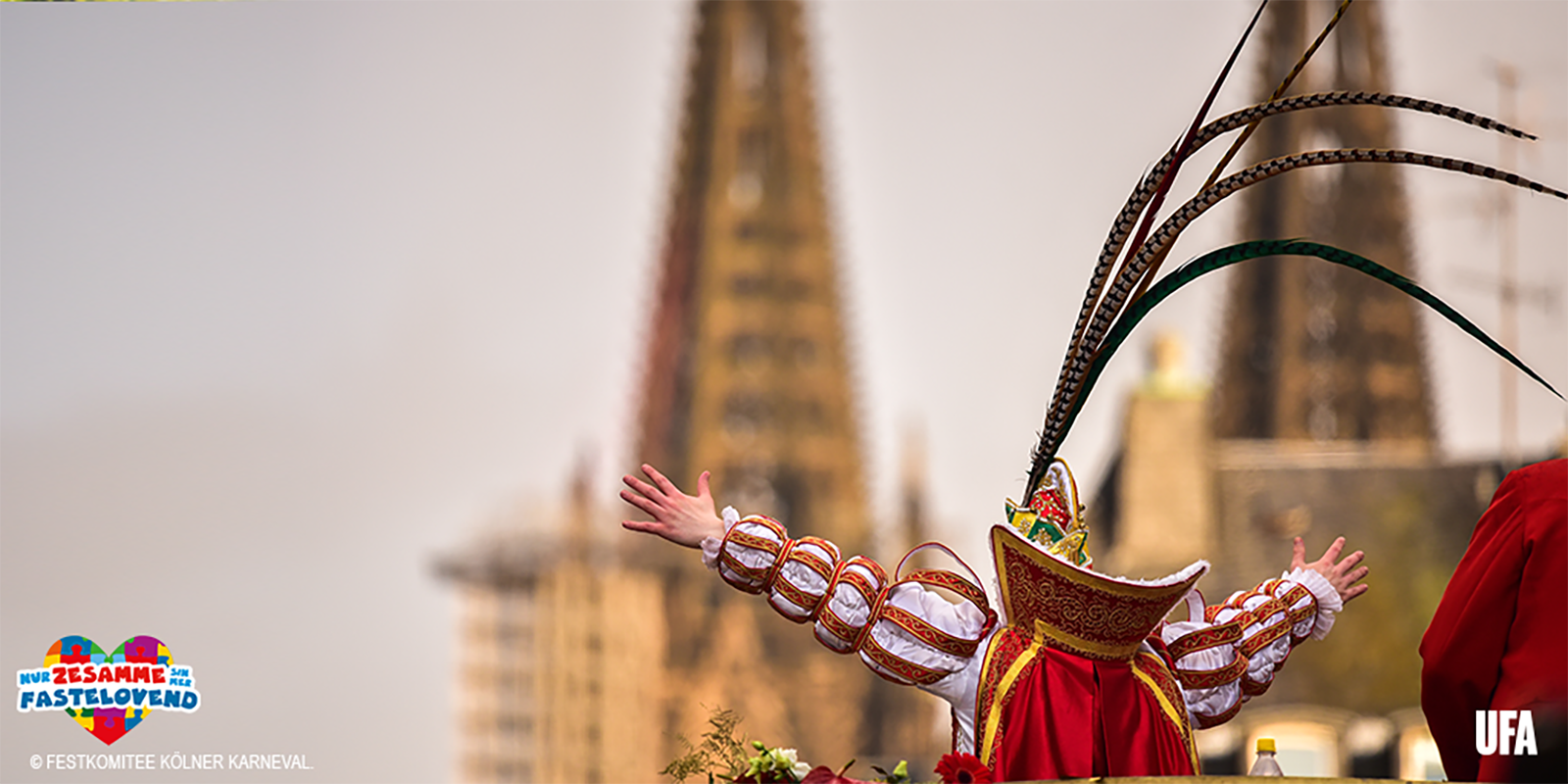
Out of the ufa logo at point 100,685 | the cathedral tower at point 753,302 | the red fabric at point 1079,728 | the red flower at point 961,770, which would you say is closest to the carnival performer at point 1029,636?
the red fabric at point 1079,728

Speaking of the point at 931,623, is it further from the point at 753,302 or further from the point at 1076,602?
the point at 753,302

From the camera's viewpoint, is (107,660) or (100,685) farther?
(107,660)

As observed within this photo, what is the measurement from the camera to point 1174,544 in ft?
119

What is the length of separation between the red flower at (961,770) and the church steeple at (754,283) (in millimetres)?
37852

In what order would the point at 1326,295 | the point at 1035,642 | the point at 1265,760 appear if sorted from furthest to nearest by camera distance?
the point at 1326,295 → the point at 1035,642 → the point at 1265,760

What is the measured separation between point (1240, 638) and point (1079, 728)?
783 mm

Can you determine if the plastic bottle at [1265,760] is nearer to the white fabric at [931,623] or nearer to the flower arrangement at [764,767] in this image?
the white fabric at [931,623]

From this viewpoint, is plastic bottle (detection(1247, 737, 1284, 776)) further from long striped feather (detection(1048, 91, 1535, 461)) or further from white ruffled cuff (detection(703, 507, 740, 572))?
white ruffled cuff (detection(703, 507, 740, 572))

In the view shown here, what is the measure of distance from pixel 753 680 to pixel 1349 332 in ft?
48.0

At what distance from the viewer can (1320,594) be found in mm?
7117

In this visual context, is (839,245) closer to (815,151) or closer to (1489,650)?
(815,151)

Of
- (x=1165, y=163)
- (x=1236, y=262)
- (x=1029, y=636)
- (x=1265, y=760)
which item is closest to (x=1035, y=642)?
(x=1029, y=636)

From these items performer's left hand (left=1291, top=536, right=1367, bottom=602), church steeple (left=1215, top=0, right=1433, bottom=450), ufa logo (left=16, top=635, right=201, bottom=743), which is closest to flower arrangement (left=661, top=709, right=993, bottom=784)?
performer's left hand (left=1291, top=536, right=1367, bottom=602)

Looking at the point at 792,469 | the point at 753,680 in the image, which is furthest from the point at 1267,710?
the point at 792,469
